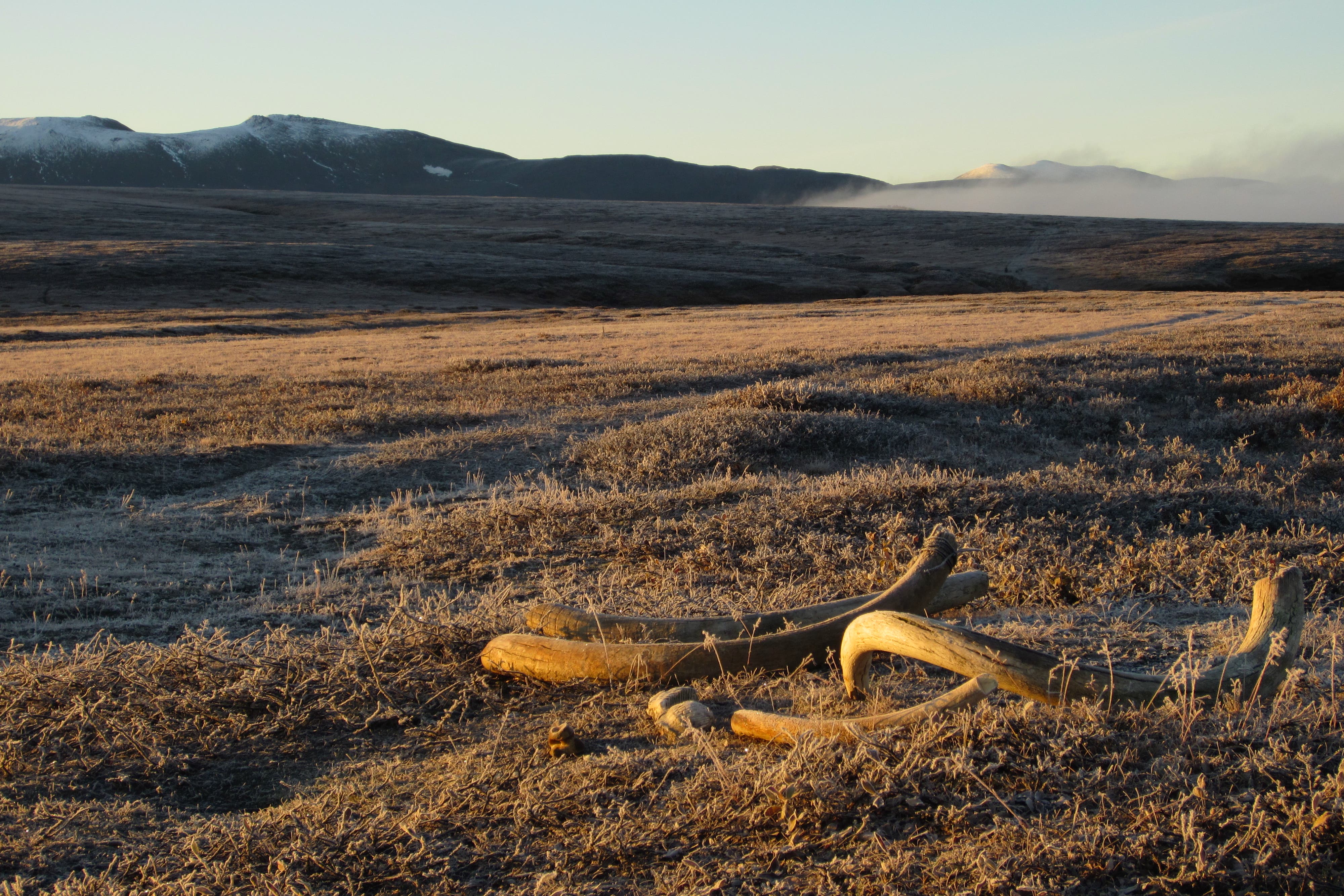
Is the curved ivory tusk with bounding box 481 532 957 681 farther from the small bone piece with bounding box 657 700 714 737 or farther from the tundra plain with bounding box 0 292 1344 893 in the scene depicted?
the small bone piece with bounding box 657 700 714 737

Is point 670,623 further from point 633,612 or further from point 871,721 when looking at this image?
point 871,721

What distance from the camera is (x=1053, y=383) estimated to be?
15406 millimetres

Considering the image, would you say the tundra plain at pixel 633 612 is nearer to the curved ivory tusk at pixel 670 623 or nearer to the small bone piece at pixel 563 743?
the small bone piece at pixel 563 743

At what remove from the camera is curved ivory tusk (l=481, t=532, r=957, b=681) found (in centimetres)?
409

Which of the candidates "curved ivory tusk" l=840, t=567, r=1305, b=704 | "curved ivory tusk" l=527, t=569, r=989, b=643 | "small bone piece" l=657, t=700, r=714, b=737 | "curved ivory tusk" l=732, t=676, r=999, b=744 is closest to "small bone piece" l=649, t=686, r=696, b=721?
"small bone piece" l=657, t=700, r=714, b=737

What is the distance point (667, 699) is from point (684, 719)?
0.74 feet

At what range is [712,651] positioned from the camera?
4086 millimetres

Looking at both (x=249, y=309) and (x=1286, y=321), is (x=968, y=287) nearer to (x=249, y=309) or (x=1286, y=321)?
(x=1286, y=321)

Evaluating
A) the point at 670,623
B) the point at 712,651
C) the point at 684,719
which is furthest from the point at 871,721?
the point at 670,623

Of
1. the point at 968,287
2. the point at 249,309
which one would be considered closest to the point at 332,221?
the point at 249,309

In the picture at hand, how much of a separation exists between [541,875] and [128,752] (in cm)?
205

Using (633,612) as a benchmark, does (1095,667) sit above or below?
above

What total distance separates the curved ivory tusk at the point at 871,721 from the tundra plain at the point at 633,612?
0.20ft

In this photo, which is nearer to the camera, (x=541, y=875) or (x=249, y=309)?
(x=541, y=875)
